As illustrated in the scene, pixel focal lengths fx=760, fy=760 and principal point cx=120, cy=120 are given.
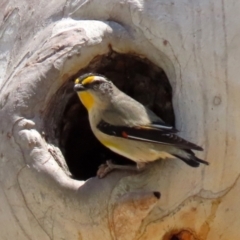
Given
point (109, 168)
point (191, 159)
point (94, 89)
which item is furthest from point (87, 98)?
point (191, 159)

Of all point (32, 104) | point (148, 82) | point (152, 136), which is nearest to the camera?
point (152, 136)

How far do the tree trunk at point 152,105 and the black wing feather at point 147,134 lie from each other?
0.52 ft

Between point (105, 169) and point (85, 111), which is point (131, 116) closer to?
point (105, 169)

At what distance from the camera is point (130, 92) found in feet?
12.8

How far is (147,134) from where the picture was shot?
3236 millimetres

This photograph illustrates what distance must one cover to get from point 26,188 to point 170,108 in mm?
781

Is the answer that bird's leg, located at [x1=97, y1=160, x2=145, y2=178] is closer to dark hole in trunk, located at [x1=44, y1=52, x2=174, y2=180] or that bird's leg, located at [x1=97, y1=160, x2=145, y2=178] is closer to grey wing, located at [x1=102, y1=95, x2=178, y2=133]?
grey wing, located at [x1=102, y1=95, x2=178, y2=133]

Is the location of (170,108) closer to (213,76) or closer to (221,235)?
(213,76)

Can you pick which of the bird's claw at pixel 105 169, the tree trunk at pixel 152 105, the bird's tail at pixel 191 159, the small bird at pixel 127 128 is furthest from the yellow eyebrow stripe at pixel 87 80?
the bird's tail at pixel 191 159

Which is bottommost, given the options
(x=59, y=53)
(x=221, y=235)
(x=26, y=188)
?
(x=221, y=235)

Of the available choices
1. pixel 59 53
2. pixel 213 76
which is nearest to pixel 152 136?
pixel 213 76

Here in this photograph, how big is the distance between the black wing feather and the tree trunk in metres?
0.16

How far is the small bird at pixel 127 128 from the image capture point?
317 centimetres

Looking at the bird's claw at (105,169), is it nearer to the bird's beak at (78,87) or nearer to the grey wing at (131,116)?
the grey wing at (131,116)
